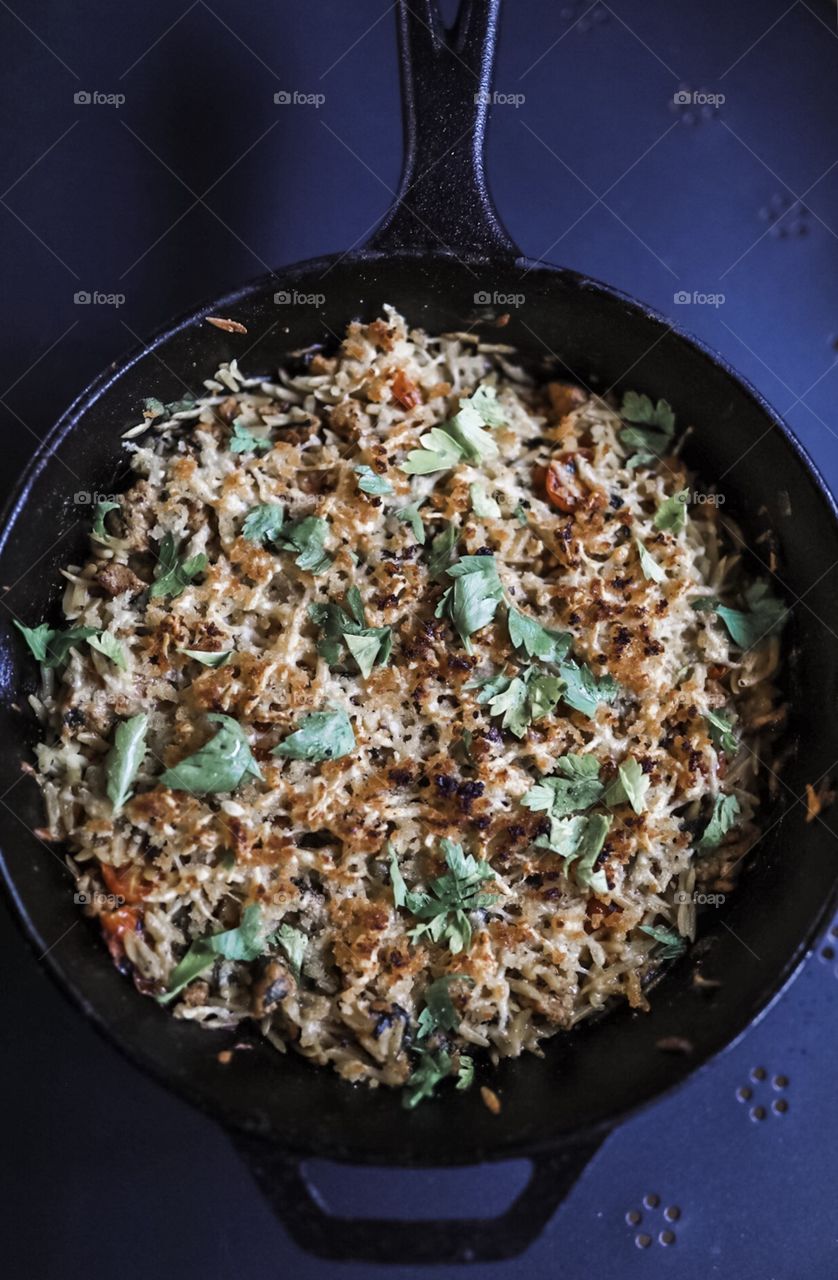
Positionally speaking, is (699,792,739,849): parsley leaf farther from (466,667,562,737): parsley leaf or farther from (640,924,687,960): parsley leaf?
(466,667,562,737): parsley leaf

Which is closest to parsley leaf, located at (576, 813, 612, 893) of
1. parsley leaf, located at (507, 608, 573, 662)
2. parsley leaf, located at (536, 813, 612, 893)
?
parsley leaf, located at (536, 813, 612, 893)

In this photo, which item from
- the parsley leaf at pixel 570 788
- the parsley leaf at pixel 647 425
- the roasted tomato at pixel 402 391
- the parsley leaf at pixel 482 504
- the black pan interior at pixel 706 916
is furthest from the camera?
the parsley leaf at pixel 647 425

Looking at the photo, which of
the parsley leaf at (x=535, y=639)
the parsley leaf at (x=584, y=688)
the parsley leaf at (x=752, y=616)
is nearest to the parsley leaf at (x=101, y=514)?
the parsley leaf at (x=535, y=639)

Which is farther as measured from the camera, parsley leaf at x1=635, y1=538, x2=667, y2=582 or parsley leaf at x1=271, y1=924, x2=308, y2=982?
parsley leaf at x1=635, y1=538, x2=667, y2=582

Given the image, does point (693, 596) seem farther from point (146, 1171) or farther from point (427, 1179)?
point (146, 1171)

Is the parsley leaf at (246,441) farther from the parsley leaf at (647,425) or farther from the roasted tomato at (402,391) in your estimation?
the parsley leaf at (647,425)

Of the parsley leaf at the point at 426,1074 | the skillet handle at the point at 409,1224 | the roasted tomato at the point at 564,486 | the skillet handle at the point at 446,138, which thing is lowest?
the skillet handle at the point at 409,1224
